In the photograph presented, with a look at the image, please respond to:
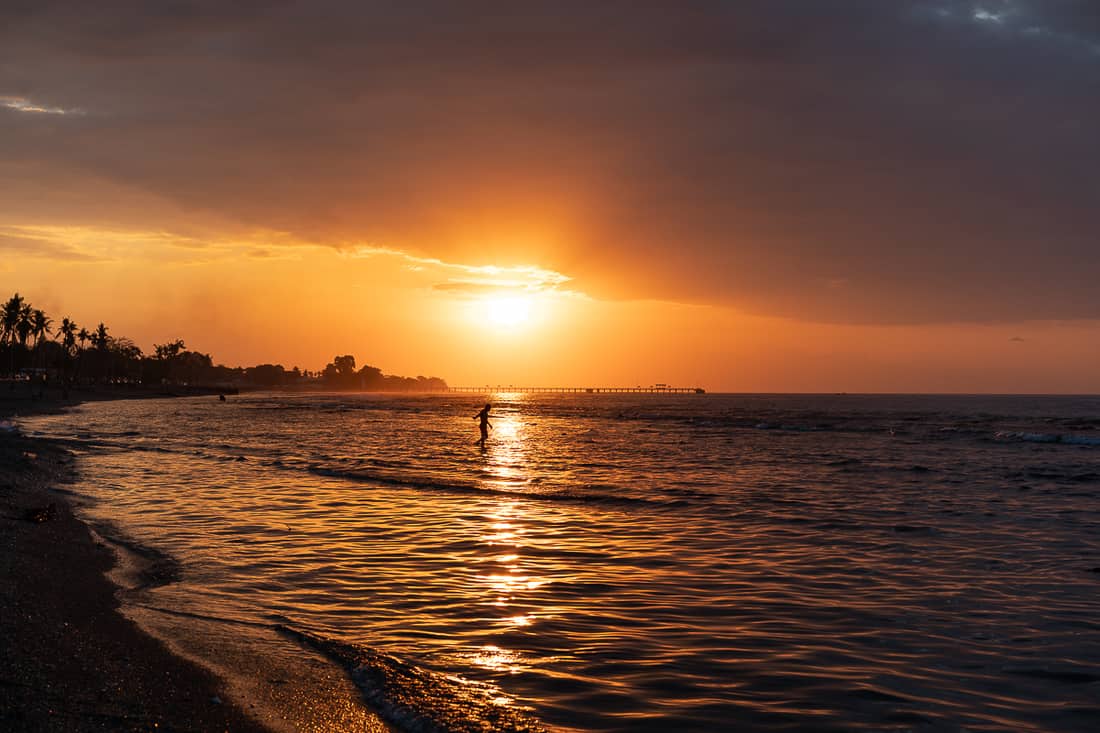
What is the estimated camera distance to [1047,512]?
2222 cm

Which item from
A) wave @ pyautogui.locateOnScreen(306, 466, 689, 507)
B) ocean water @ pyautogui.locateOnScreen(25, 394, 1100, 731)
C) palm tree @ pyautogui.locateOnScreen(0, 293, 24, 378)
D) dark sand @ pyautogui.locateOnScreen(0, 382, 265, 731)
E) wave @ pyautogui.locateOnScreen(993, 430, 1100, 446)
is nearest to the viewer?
dark sand @ pyautogui.locateOnScreen(0, 382, 265, 731)

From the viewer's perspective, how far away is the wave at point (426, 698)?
730cm

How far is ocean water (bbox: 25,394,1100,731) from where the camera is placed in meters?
A: 8.19

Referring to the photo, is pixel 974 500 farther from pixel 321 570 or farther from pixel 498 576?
pixel 321 570

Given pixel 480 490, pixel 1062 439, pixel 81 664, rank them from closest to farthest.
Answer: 1. pixel 81 664
2. pixel 480 490
3. pixel 1062 439

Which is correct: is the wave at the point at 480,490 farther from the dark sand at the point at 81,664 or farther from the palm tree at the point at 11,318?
the palm tree at the point at 11,318

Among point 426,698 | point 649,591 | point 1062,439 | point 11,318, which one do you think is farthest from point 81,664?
point 11,318

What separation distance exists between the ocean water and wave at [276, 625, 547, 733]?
31 millimetres

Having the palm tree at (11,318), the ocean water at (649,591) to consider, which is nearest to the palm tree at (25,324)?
the palm tree at (11,318)

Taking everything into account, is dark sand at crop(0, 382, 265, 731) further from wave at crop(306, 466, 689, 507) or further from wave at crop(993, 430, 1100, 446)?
wave at crop(993, 430, 1100, 446)

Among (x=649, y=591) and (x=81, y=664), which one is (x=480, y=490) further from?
(x=81, y=664)

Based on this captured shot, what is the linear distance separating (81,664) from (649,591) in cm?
831

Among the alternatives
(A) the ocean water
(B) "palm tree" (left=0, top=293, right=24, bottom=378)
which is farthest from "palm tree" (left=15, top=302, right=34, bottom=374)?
(A) the ocean water

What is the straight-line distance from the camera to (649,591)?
12.9m
